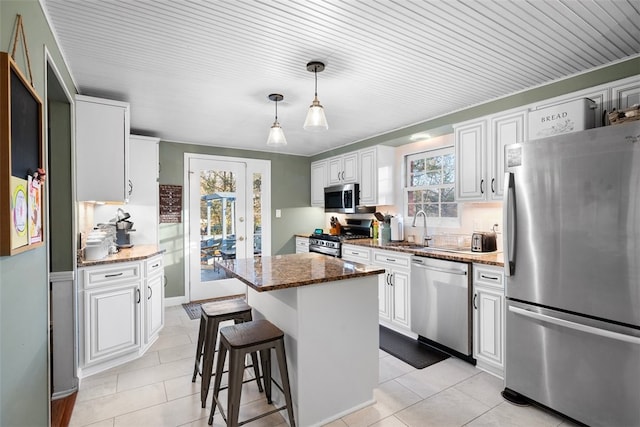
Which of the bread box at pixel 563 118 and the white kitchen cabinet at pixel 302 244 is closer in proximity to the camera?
the bread box at pixel 563 118

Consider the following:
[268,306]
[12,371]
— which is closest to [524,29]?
[268,306]

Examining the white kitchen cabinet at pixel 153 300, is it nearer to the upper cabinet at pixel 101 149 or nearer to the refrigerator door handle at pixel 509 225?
the upper cabinet at pixel 101 149

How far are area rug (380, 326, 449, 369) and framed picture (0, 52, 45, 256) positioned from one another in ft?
9.03

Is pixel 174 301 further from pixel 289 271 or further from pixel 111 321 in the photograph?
pixel 289 271

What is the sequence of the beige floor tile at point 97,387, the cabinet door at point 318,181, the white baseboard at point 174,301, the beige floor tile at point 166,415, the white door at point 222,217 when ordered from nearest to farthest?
1. the beige floor tile at point 166,415
2. the beige floor tile at point 97,387
3. the white baseboard at point 174,301
4. the white door at point 222,217
5. the cabinet door at point 318,181

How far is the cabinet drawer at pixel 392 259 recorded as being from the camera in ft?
10.9

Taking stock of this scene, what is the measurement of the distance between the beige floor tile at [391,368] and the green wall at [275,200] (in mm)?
2940

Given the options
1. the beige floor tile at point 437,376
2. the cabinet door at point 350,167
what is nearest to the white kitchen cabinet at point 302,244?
the cabinet door at point 350,167

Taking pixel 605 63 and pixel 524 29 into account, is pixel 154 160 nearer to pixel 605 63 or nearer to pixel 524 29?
pixel 524 29

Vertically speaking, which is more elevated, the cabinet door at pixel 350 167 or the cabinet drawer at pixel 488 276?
the cabinet door at pixel 350 167

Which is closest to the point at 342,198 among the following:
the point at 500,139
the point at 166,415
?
the point at 500,139

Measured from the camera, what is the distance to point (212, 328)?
220cm

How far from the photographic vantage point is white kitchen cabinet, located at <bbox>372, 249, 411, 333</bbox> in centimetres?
335

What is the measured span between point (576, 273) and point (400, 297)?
5.68 ft
